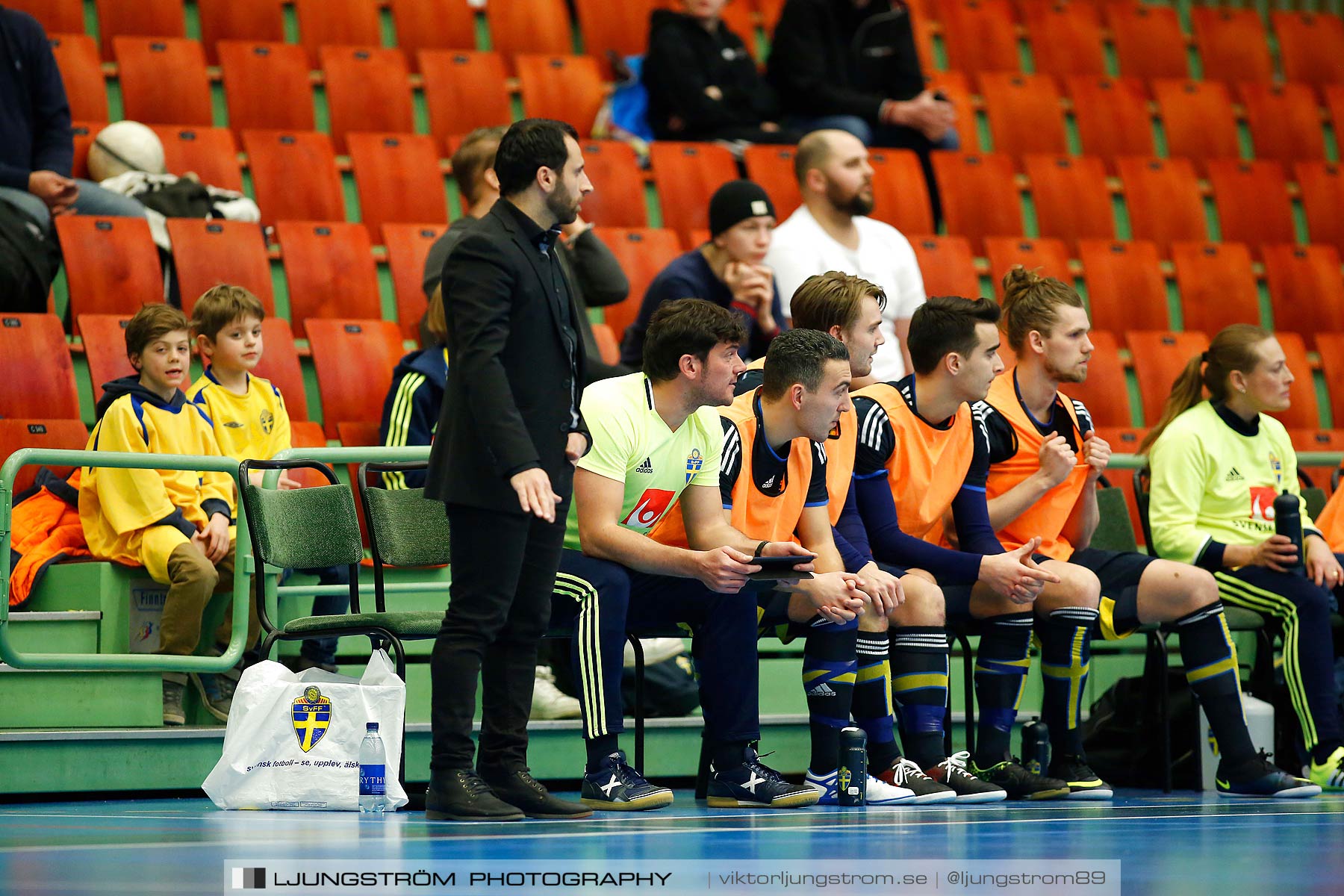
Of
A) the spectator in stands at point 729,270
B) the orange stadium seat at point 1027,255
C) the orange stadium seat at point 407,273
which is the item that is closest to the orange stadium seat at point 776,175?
the orange stadium seat at point 1027,255

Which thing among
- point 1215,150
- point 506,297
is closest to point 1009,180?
point 1215,150

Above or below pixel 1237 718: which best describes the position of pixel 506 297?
above

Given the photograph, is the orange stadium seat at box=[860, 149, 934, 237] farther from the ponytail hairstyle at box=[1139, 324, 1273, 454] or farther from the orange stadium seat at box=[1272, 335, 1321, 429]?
the ponytail hairstyle at box=[1139, 324, 1273, 454]

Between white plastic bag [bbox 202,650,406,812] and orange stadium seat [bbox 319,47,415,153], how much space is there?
3802mm

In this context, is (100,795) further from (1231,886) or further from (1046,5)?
(1046,5)

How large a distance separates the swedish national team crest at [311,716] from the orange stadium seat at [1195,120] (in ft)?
20.8

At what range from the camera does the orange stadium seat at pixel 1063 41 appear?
29.9ft

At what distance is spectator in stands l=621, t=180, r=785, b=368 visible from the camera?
5.29m

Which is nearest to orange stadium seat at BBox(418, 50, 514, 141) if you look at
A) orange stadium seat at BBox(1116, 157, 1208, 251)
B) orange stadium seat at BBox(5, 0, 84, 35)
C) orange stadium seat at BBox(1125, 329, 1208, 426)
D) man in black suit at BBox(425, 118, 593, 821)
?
orange stadium seat at BBox(5, 0, 84, 35)

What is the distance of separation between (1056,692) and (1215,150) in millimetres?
5139

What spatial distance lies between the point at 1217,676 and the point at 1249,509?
0.71m

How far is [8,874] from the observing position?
2471 mm

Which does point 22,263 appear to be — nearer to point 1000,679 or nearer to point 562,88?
point 562,88

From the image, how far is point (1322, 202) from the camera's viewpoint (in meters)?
8.61
